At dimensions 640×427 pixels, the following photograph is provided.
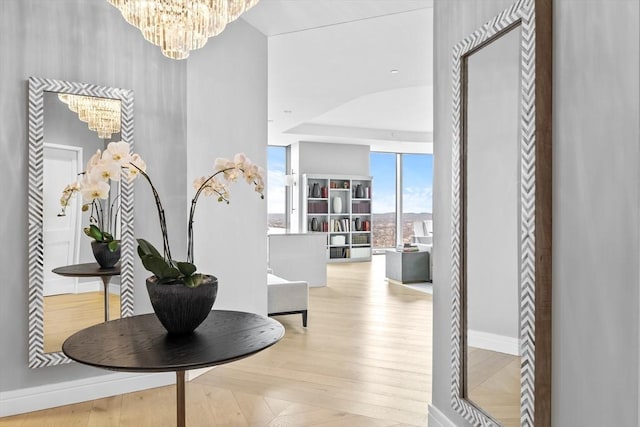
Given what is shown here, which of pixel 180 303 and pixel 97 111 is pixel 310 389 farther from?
pixel 97 111

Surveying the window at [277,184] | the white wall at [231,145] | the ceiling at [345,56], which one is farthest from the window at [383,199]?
the white wall at [231,145]

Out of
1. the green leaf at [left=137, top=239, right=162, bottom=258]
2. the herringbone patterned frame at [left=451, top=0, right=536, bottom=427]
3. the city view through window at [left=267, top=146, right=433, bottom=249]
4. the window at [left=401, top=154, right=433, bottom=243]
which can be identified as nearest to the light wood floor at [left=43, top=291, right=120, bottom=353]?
the green leaf at [left=137, top=239, right=162, bottom=258]

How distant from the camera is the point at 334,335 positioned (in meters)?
4.34

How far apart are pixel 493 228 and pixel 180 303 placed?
1.20 metres

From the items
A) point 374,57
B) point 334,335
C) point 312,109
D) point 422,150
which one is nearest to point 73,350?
point 334,335

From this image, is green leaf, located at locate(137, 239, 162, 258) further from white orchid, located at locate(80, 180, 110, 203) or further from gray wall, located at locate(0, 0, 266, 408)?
gray wall, located at locate(0, 0, 266, 408)

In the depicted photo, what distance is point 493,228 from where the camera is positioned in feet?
6.15

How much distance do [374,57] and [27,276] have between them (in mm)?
3364

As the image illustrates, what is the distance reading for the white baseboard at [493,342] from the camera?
1.72 meters

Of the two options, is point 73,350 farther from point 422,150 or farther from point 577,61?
point 422,150

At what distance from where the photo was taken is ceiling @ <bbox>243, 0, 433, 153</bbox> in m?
3.51

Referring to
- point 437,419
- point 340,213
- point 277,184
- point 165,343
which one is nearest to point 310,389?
point 437,419

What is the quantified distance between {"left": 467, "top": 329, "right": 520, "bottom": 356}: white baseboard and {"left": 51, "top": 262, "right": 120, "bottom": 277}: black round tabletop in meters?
A: 2.14

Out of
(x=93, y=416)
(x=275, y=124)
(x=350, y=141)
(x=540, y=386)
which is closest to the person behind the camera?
(x=540, y=386)
